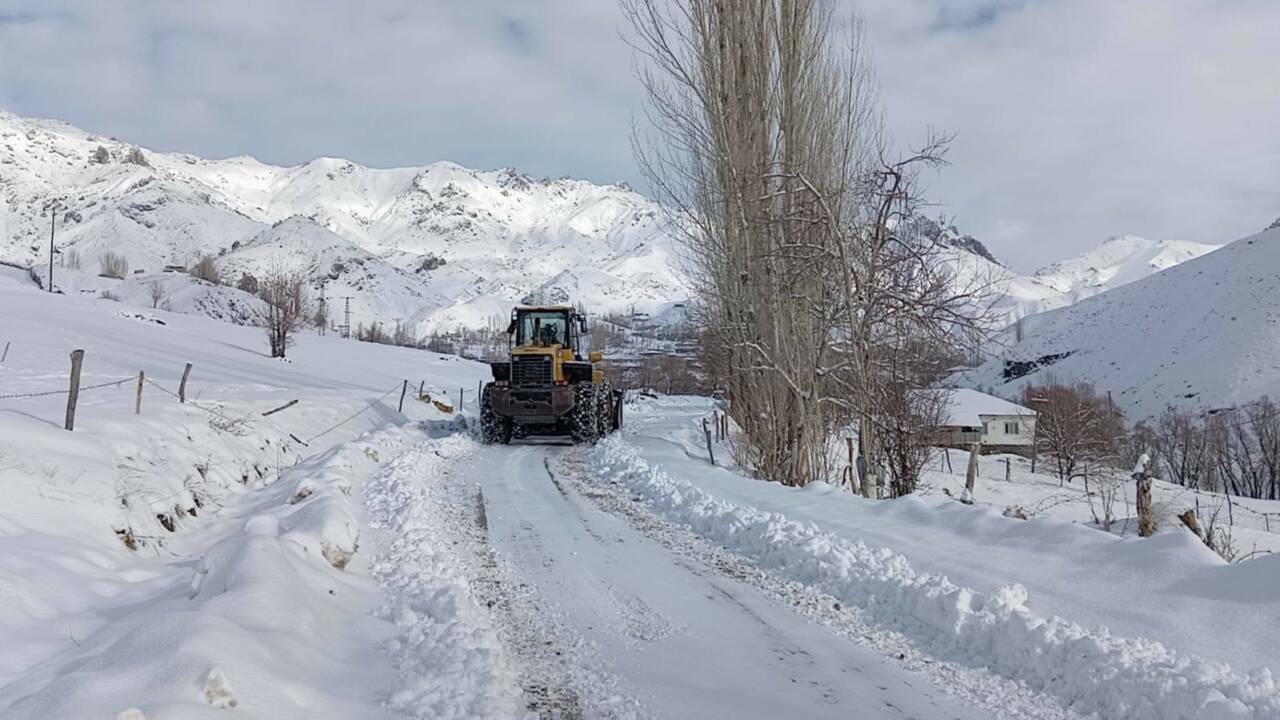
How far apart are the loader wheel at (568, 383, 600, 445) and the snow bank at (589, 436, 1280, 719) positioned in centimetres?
1259

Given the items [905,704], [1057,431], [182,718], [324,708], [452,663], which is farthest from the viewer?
[1057,431]

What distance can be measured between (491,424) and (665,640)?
16045 millimetres

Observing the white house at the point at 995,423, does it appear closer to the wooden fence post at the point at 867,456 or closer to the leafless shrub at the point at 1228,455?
the leafless shrub at the point at 1228,455

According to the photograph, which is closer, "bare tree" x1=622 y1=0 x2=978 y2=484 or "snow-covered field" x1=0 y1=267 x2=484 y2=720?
"snow-covered field" x1=0 y1=267 x2=484 y2=720

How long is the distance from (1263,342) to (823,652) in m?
122

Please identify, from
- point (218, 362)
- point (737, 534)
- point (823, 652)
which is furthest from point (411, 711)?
point (218, 362)

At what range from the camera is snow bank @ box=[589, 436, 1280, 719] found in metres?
4.48

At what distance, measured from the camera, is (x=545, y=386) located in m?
21.3

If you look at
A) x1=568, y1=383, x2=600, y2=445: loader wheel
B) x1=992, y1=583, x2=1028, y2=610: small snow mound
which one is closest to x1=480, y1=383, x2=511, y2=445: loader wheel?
x1=568, y1=383, x2=600, y2=445: loader wheel

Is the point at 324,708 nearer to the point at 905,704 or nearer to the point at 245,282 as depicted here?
the point at 905,704

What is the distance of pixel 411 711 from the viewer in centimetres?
445

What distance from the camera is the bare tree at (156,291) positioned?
83.6m

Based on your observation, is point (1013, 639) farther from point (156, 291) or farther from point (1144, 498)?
point (156, 291)

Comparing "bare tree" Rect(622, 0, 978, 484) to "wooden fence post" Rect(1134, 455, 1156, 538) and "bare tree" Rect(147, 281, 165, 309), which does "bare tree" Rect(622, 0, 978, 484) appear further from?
"bare tree" Rect(147, 281, 165, 309)
